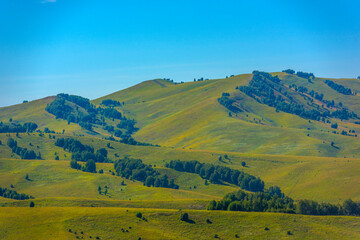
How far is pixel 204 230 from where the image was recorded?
110 metres

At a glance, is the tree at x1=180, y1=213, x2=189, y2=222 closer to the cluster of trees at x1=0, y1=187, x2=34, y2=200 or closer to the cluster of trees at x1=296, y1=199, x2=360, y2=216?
the cluster of trees at x1=296, y1=199, x2=360, y2=216

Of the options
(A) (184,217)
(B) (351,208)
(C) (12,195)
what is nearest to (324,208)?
(B) (351,208)

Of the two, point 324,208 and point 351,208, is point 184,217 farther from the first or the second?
point 351,208

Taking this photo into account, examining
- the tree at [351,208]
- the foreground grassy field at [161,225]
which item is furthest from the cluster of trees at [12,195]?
the tree at [351,208]

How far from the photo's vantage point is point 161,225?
4368 inches

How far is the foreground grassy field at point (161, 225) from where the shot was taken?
104m

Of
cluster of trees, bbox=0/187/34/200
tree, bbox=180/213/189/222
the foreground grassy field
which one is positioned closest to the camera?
the foreground grassy field

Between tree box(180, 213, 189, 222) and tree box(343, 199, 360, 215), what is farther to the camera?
tree box(343, 199, 360, 215)

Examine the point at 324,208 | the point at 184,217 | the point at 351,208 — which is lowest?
the point at 351,208

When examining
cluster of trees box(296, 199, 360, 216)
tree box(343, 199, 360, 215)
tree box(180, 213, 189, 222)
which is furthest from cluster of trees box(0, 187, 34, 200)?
tree box(343, 199, 360, 215)

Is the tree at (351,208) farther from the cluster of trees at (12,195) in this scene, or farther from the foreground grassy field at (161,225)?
the cluster of trees at (12,195)

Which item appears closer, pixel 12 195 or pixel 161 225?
pixel 161 225

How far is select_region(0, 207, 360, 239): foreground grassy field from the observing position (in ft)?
343

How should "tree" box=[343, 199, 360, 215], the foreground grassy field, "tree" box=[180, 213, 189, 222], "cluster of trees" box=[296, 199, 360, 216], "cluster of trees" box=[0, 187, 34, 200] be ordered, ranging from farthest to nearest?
"cluster of trees" box=[0, 187, 34, 200] → "tree" box=[343, 199, 360, 215] → "cluster of trees" box=[296, 199, 360, 216] → "tree" box=[180, 213, 189, 222] → the foreground grassy field
